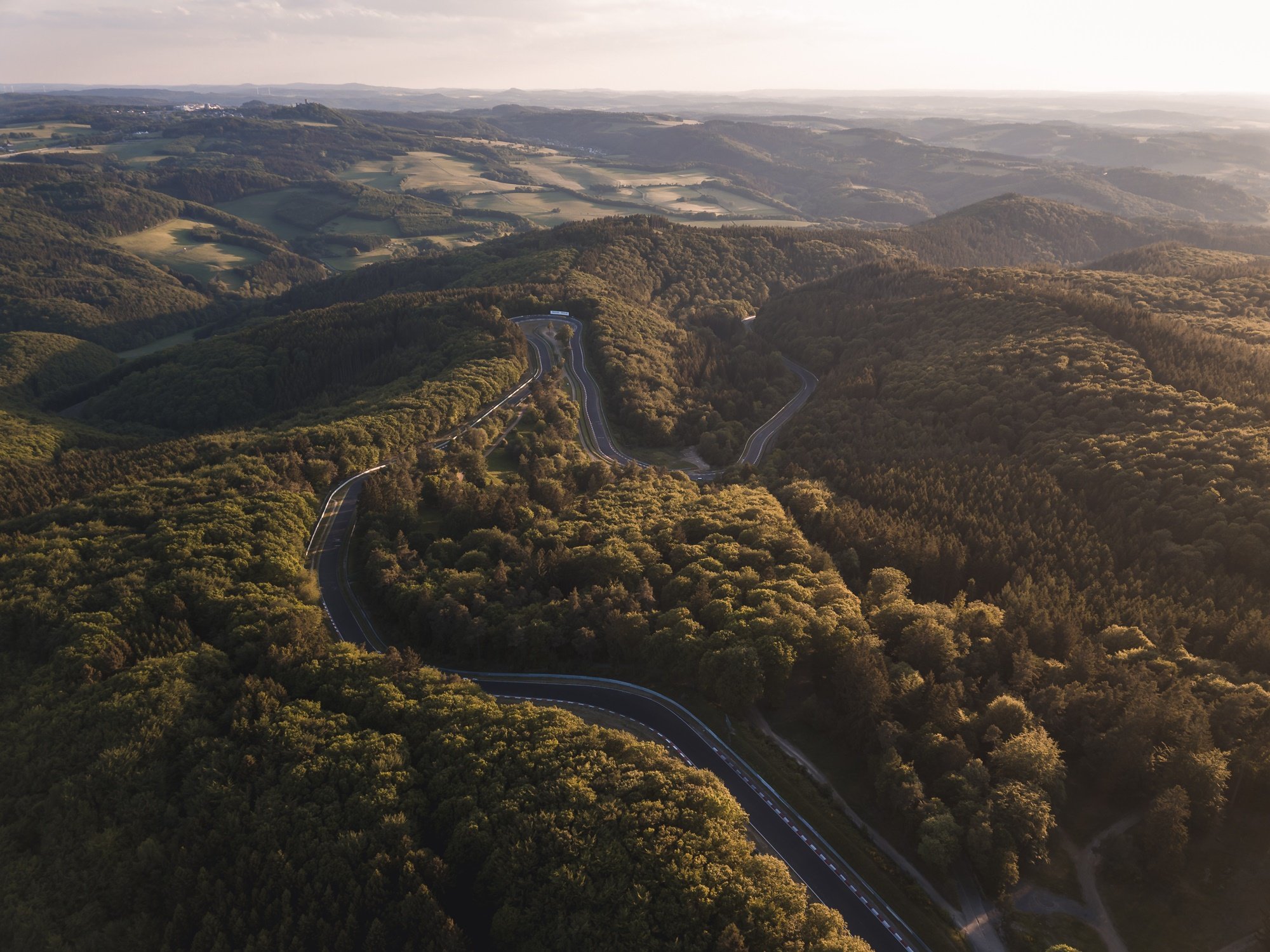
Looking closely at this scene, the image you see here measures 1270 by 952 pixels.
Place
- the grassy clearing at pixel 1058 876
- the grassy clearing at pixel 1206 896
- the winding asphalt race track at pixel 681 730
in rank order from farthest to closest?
the grassy clearing at pixel 1058 876 < the winding asphalt race track at pixel 681 730 < the grassy clearing at pixel 1206 896

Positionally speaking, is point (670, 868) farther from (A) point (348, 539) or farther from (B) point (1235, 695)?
(A) point (348, 539)

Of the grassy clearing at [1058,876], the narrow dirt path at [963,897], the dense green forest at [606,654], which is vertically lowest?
the narrow dirt path at [963,897]

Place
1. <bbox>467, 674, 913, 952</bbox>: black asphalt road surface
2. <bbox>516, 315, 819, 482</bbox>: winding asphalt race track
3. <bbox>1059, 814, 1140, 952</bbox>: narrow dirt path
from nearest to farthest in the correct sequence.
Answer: <bbox>1059, 814, 1140, 952</bbox>: narrow dirt path, <bbox>467, 674, 913, 952</bbox>: black asphalt road surface, <bbox>516, 315, 819, 482</bbox>: winding asphalt race track

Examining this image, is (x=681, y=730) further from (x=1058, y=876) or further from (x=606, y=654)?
(x=1058, y=876)

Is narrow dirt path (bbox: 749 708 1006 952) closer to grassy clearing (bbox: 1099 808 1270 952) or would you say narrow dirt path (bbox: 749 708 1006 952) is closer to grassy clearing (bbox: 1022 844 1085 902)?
grassy clearing (bbox: 1022 844 1085 902)

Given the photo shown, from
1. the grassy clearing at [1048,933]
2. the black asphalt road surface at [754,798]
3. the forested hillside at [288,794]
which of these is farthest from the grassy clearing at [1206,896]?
the forested hillside at [288,794]

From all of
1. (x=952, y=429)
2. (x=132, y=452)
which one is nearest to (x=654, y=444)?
(x=952, y=429)

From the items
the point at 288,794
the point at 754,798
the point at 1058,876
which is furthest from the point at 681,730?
the point at 288,794

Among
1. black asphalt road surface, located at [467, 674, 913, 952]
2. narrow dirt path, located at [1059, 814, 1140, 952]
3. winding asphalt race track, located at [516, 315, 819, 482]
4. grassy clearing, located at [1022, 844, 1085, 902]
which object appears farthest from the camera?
winding asphalt race track, located at [516, 315, 819, 482]

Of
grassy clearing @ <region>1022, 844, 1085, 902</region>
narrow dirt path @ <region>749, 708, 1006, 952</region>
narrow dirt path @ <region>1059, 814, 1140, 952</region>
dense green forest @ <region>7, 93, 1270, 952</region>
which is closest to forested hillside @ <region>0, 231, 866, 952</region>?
dense green forest @ <region>7, 93, 1270, 952</region>

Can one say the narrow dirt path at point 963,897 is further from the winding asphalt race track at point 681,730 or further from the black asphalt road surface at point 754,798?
the black asphalt road surface at point 754,798
